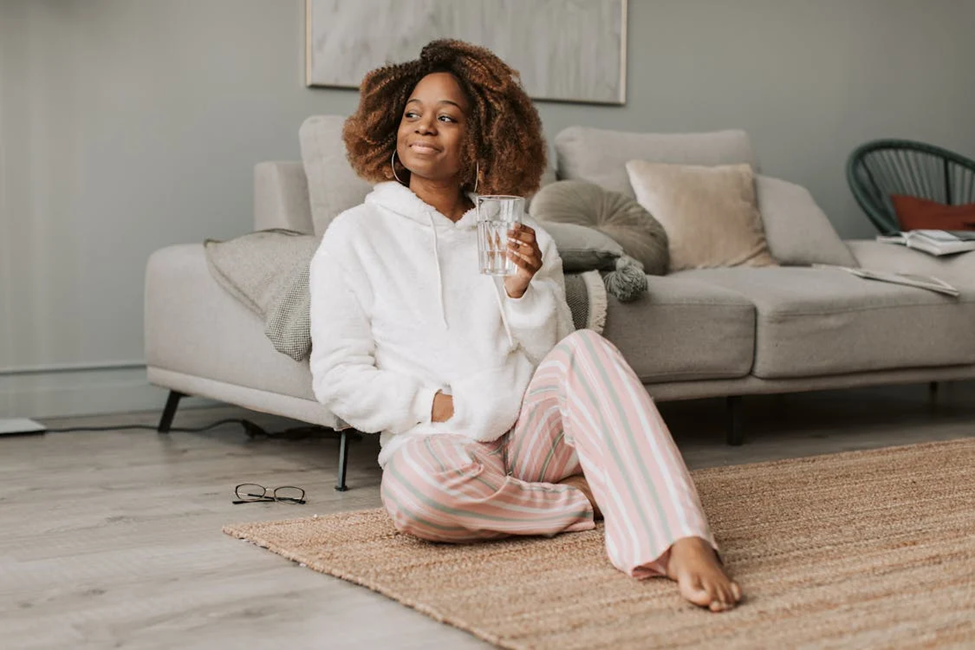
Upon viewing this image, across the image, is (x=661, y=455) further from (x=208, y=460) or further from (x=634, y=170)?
(x=634, y=170)

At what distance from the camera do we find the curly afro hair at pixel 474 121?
2.24m

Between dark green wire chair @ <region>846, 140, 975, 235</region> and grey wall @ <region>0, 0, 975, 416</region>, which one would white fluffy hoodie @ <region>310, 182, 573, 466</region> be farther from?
dark green wire chair @ <region>846, 140, 975, 235</region>

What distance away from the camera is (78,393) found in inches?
135

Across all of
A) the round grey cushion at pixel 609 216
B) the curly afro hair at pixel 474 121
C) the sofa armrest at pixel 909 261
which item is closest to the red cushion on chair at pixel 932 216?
the sofa armrest at pixel 909 261

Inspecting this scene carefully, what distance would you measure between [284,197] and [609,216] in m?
0.87

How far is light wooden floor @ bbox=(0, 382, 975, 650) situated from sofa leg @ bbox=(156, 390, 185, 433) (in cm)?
6

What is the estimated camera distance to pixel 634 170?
3691 millimetres

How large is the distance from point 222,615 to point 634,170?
7.61ft

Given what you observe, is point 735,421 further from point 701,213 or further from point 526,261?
point 526,261

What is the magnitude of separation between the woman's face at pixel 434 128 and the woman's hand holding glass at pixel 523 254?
0.25 meters

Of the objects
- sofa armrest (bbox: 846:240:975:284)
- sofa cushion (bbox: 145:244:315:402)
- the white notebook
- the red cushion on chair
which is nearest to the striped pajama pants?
sofa cushion (bbox: 145:244:315:402)

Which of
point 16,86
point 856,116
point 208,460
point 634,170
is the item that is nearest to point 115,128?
point 16,86

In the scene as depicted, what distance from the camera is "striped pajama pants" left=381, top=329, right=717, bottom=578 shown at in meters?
1.76

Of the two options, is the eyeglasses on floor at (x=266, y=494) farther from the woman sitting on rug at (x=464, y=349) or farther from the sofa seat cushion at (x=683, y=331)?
the sofa seat cushion at (x=683, y=331)
